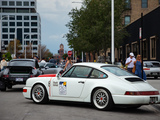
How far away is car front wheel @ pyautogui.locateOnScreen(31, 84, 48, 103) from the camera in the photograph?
432 inches

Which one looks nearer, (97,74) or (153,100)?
(153,100)

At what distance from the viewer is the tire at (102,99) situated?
942cm

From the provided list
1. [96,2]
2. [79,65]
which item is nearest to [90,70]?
[79,65]

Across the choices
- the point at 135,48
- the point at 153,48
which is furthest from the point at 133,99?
the point at 135,48

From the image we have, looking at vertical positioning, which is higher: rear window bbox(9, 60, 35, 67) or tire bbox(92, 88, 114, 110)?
rear window bbox(9, 60, 35, 67)

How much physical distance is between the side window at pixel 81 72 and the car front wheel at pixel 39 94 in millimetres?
1101

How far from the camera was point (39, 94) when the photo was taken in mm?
11094

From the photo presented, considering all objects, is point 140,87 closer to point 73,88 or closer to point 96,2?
point 73,88

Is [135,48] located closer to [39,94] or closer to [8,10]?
[39,94]

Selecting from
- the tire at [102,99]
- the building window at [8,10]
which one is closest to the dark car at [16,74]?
the tire at [102,99]

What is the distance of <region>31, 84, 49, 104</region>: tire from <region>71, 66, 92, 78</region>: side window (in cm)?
110

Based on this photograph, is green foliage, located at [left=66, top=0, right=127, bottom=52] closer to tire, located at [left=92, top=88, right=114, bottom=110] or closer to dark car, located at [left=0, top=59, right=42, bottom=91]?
dark car, located at [left=0, top=59, right=42, bottom=91]

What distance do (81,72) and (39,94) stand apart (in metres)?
1.59

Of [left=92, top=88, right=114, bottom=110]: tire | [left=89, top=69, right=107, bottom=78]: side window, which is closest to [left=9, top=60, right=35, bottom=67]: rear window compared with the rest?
[left=89, top=69, right=107, bottom=78]: side window
